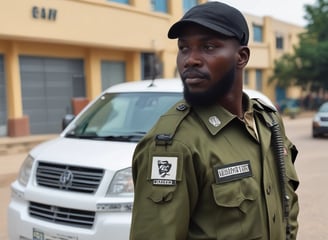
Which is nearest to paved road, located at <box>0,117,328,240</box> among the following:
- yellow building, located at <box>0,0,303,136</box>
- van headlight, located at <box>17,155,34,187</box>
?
van headlight, located at <box>17,155,34,187</box>

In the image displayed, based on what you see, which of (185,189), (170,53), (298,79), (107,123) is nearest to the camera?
(185,189)

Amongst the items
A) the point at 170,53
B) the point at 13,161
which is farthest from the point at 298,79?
the point at 13,161

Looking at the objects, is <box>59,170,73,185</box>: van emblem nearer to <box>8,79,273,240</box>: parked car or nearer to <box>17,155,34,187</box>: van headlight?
<box>8,79,273,240</box>: parked car

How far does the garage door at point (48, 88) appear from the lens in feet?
48.4

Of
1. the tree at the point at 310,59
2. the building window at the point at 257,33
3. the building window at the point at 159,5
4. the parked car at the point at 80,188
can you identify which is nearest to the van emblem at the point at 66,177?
the parked car at the point at 80,188

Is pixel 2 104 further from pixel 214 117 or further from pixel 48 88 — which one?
pixel 214 117

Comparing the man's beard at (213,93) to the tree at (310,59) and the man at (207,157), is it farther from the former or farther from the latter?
the tree at (310,59)

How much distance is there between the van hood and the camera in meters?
3.50

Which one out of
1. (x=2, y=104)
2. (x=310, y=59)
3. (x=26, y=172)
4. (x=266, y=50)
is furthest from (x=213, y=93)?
(x=266, y=50)

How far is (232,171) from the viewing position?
1468 millimetres

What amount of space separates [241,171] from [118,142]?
2577 mm

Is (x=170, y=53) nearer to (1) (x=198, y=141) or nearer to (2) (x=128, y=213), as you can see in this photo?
(2) (x=128, y=213)

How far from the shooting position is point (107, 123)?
4.60 meters

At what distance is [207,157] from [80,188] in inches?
87.5
